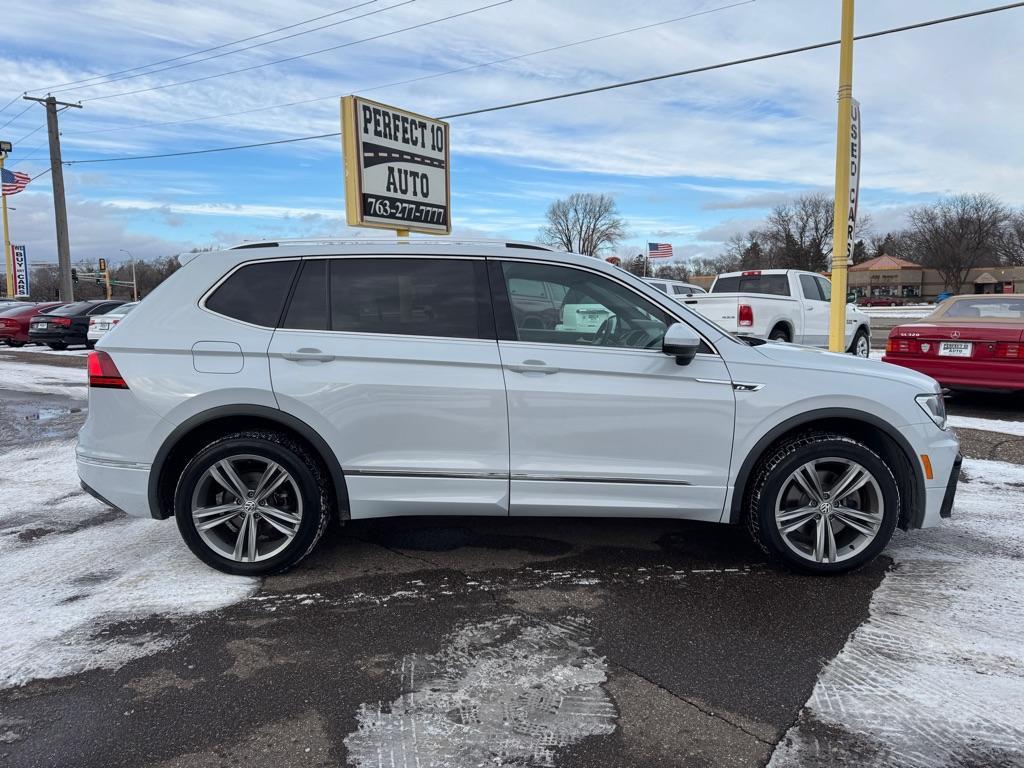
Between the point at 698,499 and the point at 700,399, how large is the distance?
1.79 ft

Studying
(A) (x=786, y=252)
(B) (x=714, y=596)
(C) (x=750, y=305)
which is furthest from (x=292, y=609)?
(A) (x=786, y=252)

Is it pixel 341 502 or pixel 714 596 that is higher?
pixel 341 502

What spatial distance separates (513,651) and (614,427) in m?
1.26

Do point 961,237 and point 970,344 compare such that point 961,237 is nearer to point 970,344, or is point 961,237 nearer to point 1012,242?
point 1012,242

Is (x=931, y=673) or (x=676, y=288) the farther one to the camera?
(x=676, y=288)

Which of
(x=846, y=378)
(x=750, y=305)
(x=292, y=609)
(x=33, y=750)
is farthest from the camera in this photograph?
(x=750, y=305)

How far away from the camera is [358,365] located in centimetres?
375

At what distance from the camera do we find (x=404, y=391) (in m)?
3.73

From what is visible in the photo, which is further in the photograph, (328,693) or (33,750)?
(328,693)

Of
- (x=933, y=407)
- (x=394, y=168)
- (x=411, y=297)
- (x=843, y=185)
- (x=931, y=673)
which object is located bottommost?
(x=931, y=673)

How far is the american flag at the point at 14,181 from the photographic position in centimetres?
3756

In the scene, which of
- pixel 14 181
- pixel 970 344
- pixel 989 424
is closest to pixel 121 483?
pixel 989 424

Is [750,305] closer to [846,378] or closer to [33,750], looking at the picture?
[846,378]

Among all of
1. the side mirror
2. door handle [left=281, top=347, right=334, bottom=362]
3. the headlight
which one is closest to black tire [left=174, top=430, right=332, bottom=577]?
door handle [left=281, top=347, right=334, bottom=362]
